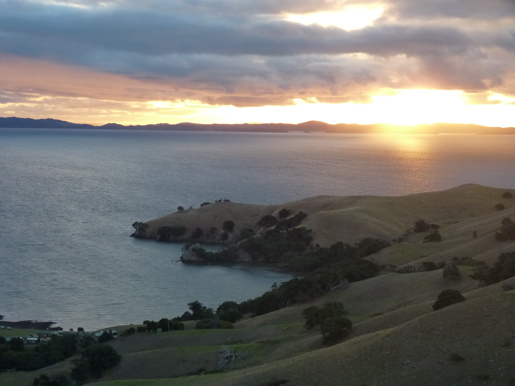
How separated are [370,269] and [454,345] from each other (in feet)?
129

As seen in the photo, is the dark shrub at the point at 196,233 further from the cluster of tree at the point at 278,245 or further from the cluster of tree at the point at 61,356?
the cluster of tree at the point at 61,356

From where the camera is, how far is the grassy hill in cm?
2791

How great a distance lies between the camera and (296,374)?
3091cm

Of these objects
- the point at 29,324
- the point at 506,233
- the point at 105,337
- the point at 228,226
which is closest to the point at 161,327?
the point at 105,337

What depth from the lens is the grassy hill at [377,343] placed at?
1099 inches

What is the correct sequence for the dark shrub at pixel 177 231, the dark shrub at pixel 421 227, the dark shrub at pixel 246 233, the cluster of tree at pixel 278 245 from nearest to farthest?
the cluster of tree at pixel 278 245, the dark shrub at pixel 421 227, the dark shrub at pixel 246 233, the dark shrub at pixel 177 231

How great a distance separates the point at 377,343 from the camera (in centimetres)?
3091

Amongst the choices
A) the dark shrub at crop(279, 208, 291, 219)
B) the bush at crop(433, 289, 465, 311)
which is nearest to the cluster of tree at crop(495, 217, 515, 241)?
the bush at crop(433, 289, 465, 311)

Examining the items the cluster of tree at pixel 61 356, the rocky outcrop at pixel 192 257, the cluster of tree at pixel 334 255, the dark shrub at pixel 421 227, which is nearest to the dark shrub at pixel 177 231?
the rocky outcrop at pixel 192 257

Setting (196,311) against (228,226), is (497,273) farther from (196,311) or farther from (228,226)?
(228,226)

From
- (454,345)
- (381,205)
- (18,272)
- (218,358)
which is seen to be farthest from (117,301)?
(381,205)

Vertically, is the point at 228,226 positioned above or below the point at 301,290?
below

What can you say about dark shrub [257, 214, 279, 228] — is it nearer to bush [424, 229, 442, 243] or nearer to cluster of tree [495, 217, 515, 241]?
bush [424, 229, 442, 243]

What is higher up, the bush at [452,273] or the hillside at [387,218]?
the bush at [452,273]
